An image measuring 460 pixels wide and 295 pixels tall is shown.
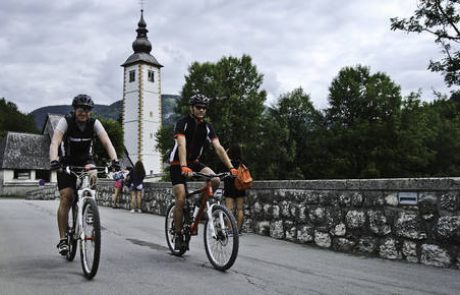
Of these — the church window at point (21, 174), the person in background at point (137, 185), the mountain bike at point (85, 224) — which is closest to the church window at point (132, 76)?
the church window at point (21, 174)

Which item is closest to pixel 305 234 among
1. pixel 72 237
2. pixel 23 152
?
pixel 72 237

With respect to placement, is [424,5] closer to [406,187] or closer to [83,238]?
[406,187]

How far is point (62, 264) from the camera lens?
5.34 meters

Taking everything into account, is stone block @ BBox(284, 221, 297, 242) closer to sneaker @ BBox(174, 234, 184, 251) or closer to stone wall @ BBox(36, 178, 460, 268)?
stone wall @ BBox(36, 178, 460, 268)

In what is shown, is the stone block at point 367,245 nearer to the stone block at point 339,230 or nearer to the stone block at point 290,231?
the stone block at point 339,230

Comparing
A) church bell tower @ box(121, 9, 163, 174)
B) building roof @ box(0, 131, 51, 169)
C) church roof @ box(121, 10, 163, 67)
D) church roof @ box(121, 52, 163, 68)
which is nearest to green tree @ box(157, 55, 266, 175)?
building roof @ box(0, 131, 51, 169)

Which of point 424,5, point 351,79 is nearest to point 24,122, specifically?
point 351,79

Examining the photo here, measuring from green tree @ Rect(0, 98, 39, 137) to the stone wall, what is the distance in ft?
225

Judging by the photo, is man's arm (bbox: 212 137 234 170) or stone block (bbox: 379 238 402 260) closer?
man's arm (bbox: 212 137 234 170)

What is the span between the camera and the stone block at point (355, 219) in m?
6.74

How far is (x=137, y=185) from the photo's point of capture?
14.8m

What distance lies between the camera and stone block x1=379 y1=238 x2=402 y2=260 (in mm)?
6213

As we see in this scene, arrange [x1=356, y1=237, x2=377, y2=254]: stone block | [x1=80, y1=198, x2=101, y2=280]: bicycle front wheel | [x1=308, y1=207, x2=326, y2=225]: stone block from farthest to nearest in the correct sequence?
1. [x1=308, y1=207, x2=326, y2=225]: stone block
2. [x1=356, y1=237, x2=377, y2=254]: stone block
3. [x1=80, y1=198, x2=101, y2=280]: bicycle front wheel

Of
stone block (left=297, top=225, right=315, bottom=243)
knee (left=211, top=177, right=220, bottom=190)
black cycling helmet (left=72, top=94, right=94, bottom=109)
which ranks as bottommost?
stone block (left=297, top=225, right=315, bottom=243)
